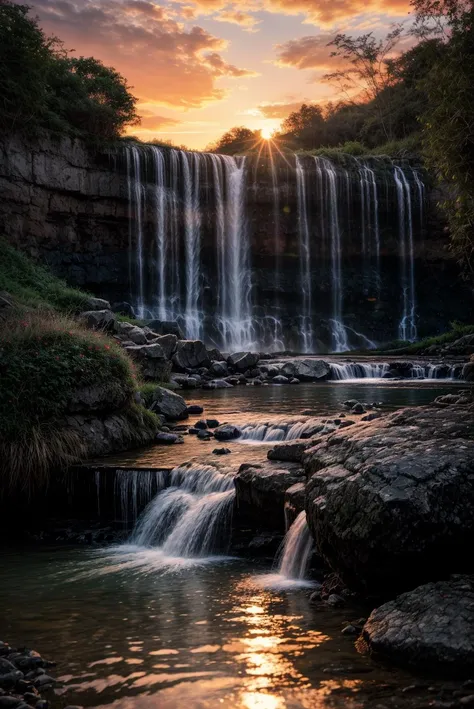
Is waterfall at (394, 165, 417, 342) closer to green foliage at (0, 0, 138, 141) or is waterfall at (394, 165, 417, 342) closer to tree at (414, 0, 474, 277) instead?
green foliage at (0, 0, 138, 141)

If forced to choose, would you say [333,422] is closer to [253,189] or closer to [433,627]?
[433,627]

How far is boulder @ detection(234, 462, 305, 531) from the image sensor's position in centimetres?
781

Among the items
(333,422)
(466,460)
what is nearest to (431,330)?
(333,422)

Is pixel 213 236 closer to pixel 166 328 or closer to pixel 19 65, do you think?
pixel 166 328

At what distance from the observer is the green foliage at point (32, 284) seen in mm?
22294

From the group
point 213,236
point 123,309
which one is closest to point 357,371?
point 123,309

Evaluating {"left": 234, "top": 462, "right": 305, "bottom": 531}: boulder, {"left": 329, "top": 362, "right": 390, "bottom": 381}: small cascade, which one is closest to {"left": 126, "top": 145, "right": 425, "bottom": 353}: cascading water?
{"left": 329, "top": 362, "right": 390, "bottom": 381}: small cascade

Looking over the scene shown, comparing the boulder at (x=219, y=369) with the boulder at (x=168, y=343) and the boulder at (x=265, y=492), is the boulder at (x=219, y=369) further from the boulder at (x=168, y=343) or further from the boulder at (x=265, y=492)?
the boulder at (x=265, y=492)

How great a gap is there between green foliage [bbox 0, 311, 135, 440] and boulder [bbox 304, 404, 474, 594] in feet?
17.0

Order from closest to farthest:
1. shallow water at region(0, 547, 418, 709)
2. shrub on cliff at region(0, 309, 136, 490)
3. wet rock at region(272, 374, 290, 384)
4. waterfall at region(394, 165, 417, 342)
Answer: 1. shallow water at region(0, 547, 418, 709)
2. shrub on cliff at region(0, 309, 136, 490)
3. wet rock at region(272, 374, 290, 384)
4. waterfall at region(394, 165, 417, 342)

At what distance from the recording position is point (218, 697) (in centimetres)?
430

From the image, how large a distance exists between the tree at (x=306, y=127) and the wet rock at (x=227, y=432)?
165 feet

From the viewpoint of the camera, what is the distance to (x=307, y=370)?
79.5 feet

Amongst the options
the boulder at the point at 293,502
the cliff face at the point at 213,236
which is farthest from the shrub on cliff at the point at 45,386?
the cliff face at the point at 213,236
